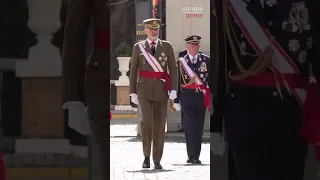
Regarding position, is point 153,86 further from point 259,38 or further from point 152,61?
point 259,38

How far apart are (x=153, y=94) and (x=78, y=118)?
135 inches

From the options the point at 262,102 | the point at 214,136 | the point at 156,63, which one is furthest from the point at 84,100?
the point at 156,63

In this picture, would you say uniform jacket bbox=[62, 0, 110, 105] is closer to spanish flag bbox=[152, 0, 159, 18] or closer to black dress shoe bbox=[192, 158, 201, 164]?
black dress shoe bbox=[192, 158, 201, 164]

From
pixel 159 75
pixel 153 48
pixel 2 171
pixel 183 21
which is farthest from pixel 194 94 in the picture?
pixel 2 171

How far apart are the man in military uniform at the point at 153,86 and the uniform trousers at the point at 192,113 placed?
0.54 meters

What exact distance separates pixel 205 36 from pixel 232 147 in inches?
282

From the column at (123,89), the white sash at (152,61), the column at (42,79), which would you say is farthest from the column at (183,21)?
the column at (42,79)

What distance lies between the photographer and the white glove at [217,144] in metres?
3.13

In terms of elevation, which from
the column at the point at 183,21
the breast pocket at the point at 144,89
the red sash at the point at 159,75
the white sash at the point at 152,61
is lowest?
the breast pocket at the point at 144,89

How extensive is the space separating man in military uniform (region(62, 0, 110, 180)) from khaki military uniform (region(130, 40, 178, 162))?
3.37m

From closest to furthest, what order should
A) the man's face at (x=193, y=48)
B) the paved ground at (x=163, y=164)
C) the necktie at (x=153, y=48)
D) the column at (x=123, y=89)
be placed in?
1. the paved ground at (x=163, y=164)
2. the necktie at (x=153, y=48)
3. the man's face at (x=193, y=48)
4. the column at (x=123, y=89)

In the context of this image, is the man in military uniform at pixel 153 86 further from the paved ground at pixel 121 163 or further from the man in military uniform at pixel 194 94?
the man in military uniform at pixel 194 94

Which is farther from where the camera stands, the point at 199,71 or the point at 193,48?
the point at 193,48

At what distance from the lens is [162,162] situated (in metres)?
7.14
